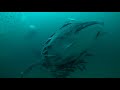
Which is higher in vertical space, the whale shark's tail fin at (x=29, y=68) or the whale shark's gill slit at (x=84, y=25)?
the whale shark's gill slit at (x=84, y=25)

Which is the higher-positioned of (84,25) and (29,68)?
(84,25)

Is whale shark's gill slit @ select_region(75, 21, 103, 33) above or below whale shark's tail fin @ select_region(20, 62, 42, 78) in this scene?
above

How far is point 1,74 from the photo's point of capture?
12.0 feet

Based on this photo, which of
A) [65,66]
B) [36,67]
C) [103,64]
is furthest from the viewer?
[103,64]

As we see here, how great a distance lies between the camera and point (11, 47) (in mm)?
4219
